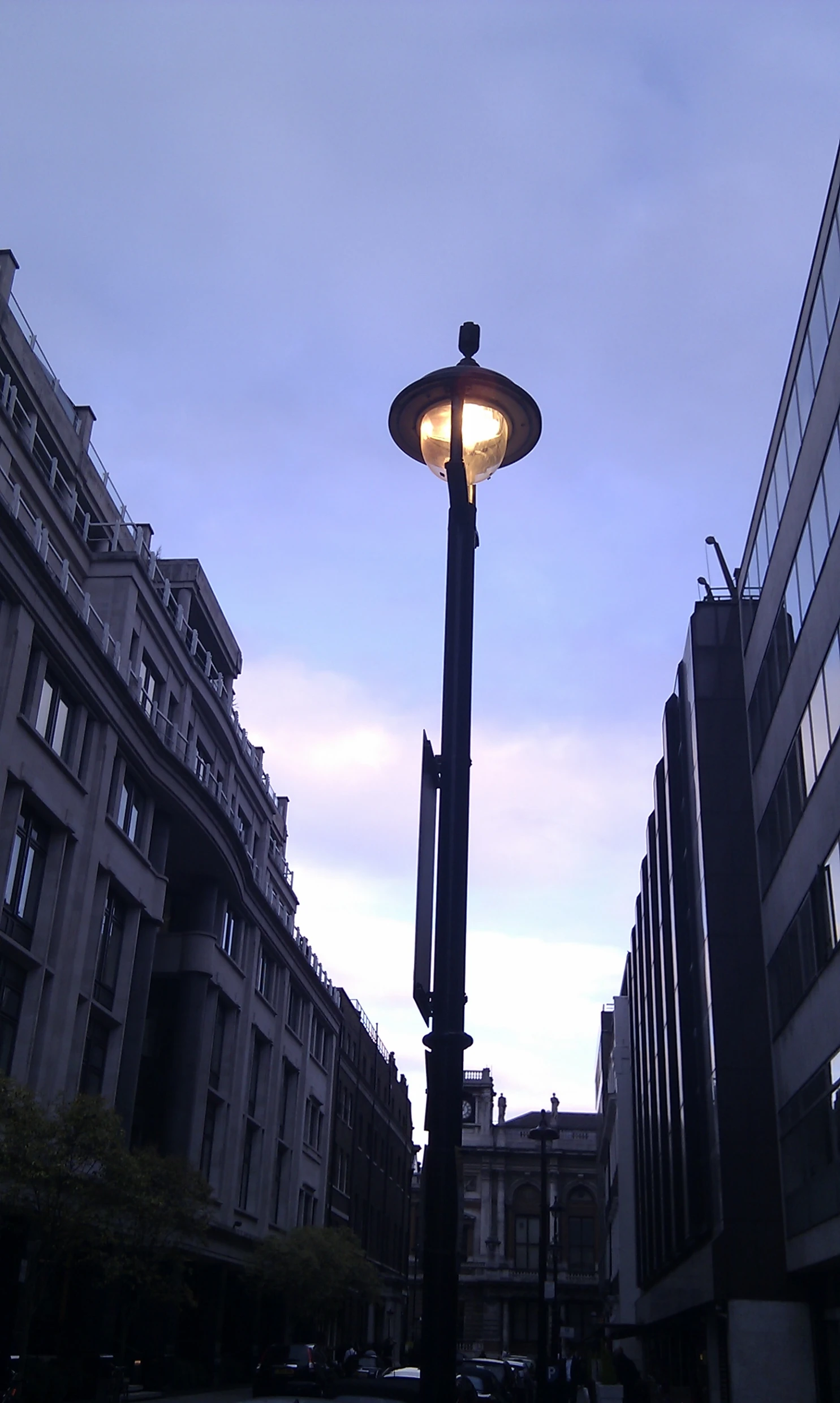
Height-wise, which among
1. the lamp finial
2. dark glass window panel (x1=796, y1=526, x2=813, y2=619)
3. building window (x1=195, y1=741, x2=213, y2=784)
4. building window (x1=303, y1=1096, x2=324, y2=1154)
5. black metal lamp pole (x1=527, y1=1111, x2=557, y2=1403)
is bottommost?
black metal lamp pole (x1=527, y1=1111, x2=557, y2=1403)

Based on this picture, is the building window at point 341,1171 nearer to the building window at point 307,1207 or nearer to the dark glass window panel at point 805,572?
the building window at point 307,1207

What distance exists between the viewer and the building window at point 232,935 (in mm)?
45441

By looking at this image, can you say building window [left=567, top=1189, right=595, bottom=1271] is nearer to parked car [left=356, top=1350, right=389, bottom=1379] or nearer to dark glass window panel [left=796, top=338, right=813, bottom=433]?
parked car [left=356, top=1350, right=389, bottom=1379]

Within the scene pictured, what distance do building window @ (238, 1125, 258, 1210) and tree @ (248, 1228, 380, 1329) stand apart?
1863mm

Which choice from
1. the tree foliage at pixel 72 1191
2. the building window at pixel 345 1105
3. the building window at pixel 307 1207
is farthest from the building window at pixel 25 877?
the building window at pixel 345 1105

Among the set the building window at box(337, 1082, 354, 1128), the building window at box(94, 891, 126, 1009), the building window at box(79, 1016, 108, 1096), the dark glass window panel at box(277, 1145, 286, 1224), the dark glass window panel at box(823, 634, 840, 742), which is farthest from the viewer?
the building window at box(337, 1082, 354, 1128)

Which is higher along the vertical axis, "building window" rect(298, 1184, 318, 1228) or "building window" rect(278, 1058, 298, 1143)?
"building window" rect(278, 1058, 298, 1143)

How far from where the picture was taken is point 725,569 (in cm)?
3641

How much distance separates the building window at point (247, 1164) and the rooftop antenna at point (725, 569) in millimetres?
28260

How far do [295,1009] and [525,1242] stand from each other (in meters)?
56.5

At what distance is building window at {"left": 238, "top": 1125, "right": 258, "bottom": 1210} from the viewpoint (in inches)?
1874

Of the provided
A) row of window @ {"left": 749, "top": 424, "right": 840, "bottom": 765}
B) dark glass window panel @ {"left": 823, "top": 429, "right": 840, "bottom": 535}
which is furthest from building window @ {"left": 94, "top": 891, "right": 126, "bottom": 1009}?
dark glass window panel @ {"left": 823, "top": 429, "right": 840, "bottom": 535}

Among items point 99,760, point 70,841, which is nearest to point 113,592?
point 99,760

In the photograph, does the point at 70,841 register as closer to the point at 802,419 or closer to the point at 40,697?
the point at 40,697
